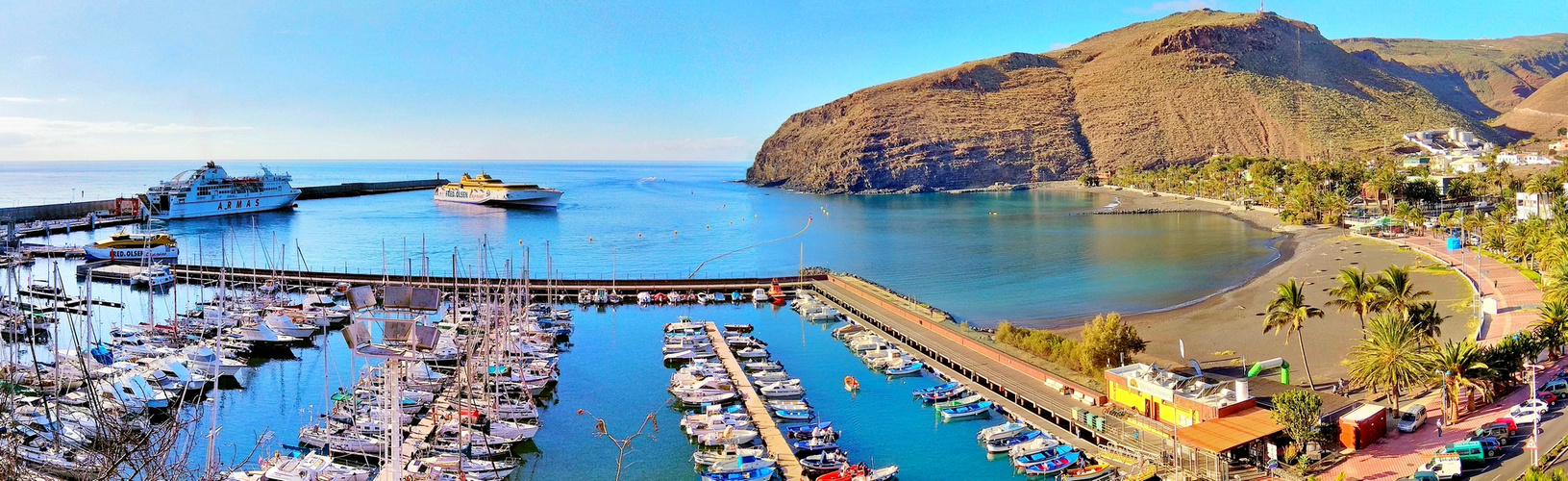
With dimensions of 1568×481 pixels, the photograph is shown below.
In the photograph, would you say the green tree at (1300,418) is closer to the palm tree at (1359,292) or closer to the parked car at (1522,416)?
the parked car at (1522,416)

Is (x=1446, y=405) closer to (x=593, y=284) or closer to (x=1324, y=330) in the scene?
(x=1324, y=330)

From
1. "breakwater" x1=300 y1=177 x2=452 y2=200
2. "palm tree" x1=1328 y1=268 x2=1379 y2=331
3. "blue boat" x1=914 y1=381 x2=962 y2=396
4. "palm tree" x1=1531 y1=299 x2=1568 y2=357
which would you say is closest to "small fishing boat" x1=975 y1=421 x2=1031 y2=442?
"blue boat" x1=914 y1=381 x2=962 y2=396

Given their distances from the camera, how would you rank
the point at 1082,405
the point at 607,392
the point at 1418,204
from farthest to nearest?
the point at 1418,204 < the point at 607,392 < the point at 1082,405

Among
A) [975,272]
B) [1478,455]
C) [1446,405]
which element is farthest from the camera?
[975,272]

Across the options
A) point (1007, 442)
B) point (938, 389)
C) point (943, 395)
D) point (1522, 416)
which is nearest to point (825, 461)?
point (1007, 442)

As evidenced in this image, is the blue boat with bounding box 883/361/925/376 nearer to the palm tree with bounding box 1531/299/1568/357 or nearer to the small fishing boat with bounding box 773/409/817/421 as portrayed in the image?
the small fishing boat with bounding box 773/409/817/421

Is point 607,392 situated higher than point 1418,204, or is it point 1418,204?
Result: point 1418,204

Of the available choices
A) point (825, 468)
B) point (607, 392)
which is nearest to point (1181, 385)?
point (825, 468)

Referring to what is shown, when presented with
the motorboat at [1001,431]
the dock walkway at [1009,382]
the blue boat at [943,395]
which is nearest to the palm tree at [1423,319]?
the dock walkway at [1009,382]
